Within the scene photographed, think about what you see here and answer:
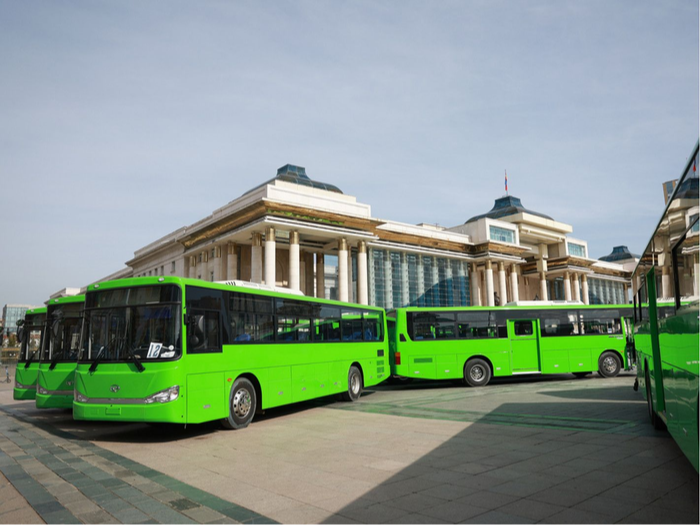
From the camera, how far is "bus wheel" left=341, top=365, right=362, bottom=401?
48.6ft

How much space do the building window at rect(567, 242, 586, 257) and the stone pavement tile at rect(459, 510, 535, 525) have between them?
7097 cm

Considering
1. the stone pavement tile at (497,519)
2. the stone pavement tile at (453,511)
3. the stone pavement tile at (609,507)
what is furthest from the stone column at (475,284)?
the stone pavement tile at (497,519)

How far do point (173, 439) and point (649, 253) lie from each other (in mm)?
8070

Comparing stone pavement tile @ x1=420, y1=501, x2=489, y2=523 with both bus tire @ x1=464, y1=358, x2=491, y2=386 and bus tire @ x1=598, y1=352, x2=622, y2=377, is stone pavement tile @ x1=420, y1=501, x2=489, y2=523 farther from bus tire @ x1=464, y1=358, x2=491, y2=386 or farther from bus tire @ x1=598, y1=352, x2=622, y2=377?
bus tire @ x1=598, y1=352, x2=622, y2=377

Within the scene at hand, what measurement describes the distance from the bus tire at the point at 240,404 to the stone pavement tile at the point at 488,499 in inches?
224

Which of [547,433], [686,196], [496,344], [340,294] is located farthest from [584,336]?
[340,294]

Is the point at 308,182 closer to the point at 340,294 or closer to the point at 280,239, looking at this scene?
the point at 280,239

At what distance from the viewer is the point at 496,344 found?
18.1 metres

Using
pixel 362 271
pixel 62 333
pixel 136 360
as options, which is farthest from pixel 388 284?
pixel 136 360

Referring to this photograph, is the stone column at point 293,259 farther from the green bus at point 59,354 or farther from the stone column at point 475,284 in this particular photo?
the green bus at point 59,354

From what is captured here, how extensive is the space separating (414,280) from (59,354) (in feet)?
131

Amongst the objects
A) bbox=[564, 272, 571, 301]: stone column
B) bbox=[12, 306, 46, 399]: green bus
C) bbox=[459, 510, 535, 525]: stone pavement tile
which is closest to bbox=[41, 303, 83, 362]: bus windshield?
bbox=[12, 306, 46, 399]: green bus

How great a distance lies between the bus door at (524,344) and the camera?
18234 mm

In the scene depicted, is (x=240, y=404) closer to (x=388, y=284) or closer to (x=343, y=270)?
(x=343, y=270)
